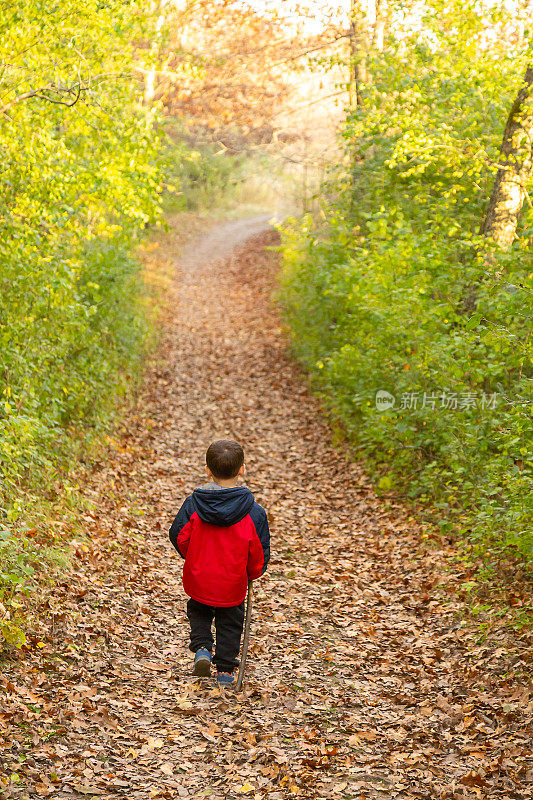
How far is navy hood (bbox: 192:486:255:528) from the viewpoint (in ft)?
16.5

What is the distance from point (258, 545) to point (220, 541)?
0.28 m

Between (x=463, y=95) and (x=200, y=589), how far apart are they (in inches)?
362

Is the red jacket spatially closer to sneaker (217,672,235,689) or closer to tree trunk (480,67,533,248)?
sneaker (217,672,235,689)

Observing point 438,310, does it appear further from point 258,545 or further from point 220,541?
point 220,541

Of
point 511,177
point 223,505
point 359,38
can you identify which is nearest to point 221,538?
point 223,505

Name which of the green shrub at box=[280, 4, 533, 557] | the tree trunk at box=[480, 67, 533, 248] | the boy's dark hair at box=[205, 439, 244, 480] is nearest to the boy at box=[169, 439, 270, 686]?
the boy's dark hair at box=[205, 439, 244, 480]

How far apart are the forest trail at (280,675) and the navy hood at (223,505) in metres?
1.33

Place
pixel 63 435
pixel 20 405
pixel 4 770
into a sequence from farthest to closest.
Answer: pixel 63 435, pixel 20 405, pixel 4 770

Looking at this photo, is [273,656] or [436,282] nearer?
[273,656]

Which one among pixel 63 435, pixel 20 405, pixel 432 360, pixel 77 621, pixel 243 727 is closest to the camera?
pixel 243 727

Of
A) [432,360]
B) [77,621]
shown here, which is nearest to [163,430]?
[432,360]

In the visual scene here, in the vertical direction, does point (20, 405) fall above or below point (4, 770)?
above

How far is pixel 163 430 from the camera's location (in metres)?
13.0

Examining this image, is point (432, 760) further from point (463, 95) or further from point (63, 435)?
point (463, 95)
